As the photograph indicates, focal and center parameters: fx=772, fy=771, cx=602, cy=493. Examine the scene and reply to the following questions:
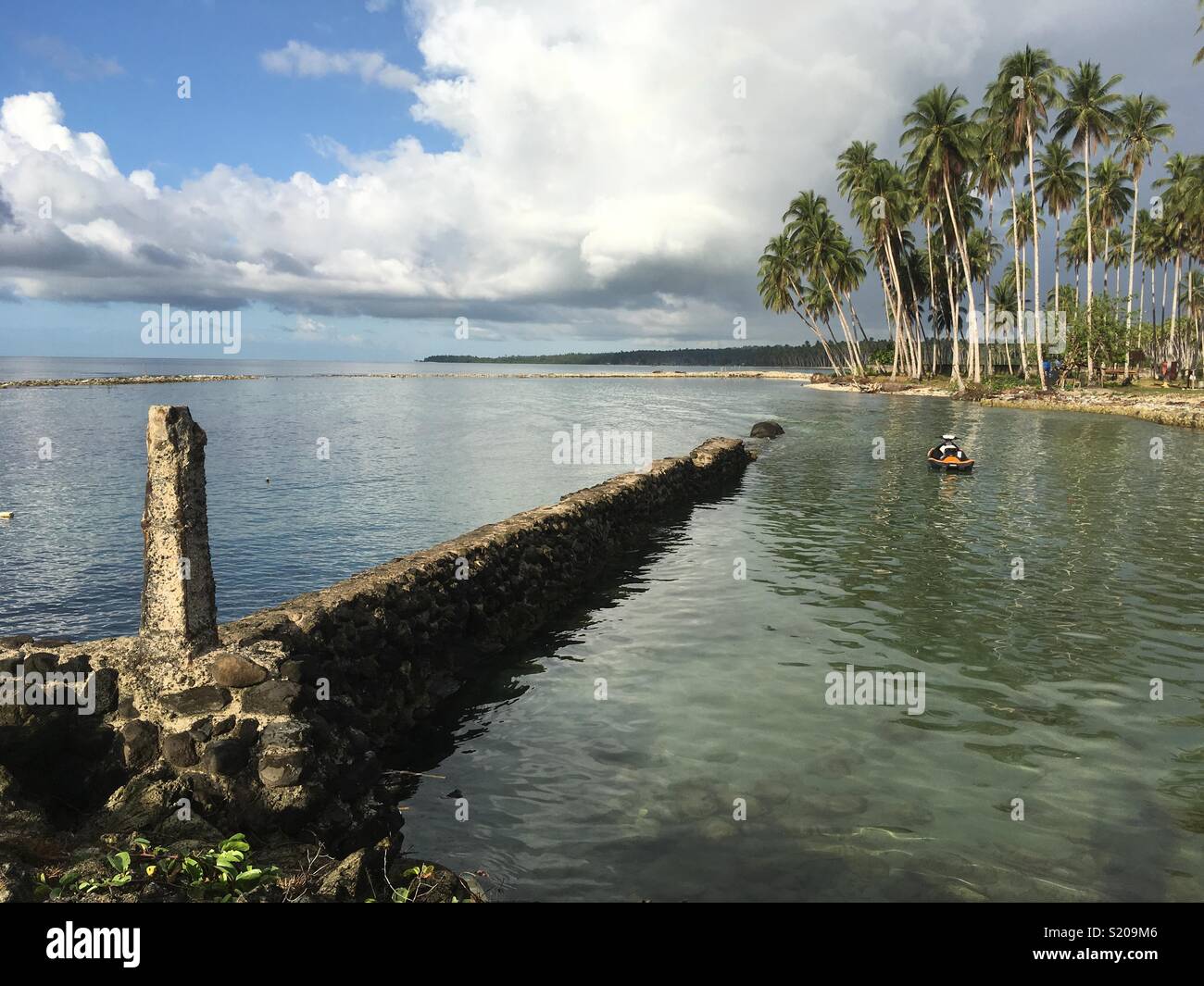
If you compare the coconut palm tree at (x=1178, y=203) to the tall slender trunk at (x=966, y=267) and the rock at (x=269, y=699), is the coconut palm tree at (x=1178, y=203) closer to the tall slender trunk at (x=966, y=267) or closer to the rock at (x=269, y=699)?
the tall slender trunk at (x=966, y=267)

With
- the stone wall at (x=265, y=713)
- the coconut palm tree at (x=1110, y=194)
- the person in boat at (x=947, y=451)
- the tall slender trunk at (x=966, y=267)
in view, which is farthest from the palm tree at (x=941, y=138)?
the stone wall at (x=265, y=713)

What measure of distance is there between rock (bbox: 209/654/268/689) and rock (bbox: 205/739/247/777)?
628 millimetres

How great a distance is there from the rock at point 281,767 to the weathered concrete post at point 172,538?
145 centimetres

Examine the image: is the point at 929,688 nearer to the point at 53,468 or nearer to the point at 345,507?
the point at 345,507

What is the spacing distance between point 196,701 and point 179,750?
20.0 inches

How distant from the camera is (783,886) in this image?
22.8ft

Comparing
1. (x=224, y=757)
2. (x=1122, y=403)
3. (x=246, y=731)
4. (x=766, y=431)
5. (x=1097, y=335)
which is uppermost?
(x=1097, y=335)

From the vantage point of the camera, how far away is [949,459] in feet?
112

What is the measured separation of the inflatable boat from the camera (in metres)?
33.8

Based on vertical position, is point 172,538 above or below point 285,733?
above

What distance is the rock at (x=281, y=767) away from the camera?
7328 mm

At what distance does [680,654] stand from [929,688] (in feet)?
12.9

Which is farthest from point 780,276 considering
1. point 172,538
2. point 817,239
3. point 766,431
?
point 172,538

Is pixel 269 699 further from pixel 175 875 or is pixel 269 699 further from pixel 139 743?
pixel 175 875
